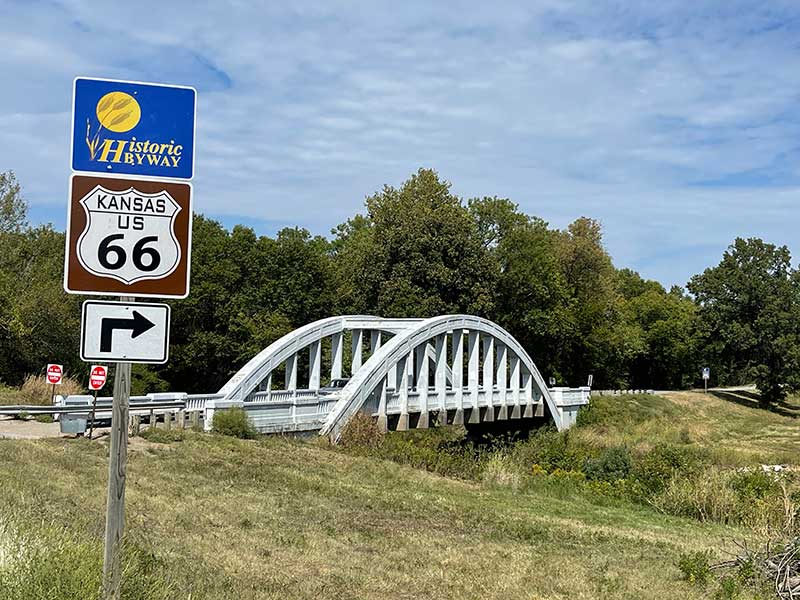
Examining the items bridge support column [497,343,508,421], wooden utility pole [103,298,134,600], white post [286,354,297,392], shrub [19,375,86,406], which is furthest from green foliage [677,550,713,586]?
bridge support column [497,343,508,421]

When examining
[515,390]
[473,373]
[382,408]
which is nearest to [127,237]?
[382,408]

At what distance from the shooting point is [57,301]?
4128 centimetres

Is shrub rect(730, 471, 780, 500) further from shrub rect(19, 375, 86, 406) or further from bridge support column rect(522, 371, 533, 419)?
bridge support column rect(522, 371, 533, 419)

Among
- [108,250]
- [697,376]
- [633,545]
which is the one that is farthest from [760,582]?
[697,376]

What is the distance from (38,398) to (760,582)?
83.2ft

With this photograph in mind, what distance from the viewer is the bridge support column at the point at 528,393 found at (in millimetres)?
43219

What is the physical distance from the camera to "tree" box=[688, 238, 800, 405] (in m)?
59.0

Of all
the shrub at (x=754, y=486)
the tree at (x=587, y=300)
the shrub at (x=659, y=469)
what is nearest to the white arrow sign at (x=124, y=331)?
the shrub at (x=754, y=486)

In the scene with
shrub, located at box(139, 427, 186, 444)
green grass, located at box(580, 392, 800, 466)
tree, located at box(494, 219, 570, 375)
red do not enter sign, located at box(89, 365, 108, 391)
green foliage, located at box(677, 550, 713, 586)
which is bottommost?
green grass, located at box(580, 392, 800, 466)

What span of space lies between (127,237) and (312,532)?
6.33 meters

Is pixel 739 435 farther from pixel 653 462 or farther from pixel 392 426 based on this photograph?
pixel 653 462

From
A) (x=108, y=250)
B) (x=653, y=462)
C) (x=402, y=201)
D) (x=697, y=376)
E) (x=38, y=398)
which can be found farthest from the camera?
(x=697, y=376)

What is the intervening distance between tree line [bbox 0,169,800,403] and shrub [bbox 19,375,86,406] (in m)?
6.33

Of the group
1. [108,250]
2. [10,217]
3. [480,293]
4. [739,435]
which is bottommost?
[739,435]
